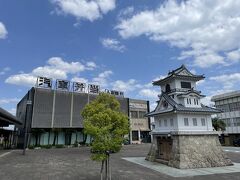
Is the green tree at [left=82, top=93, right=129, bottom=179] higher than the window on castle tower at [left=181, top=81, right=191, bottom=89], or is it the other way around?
the window on castle tower at [left=181, top=81, right=191, bottom=89]

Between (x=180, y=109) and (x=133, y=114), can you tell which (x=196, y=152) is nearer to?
(x=180, y=109)

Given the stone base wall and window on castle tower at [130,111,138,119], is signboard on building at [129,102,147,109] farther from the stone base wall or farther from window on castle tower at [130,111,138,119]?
the stone base wall

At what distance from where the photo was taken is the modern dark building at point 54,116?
50219 millimetres

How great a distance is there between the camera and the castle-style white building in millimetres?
24047

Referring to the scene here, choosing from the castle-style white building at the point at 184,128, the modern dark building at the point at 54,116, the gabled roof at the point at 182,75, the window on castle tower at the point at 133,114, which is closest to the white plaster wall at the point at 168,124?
the castle-style white building at the point at 184,128

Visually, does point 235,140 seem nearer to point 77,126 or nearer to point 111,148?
point 77,126

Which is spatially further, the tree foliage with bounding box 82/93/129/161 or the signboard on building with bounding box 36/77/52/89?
the signboard on building with bounding box 36/77/52/89

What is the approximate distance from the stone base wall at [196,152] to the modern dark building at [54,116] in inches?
1387

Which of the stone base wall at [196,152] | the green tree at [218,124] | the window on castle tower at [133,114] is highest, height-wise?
the window on castle tower at [133,114]

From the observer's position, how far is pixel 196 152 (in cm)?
2422

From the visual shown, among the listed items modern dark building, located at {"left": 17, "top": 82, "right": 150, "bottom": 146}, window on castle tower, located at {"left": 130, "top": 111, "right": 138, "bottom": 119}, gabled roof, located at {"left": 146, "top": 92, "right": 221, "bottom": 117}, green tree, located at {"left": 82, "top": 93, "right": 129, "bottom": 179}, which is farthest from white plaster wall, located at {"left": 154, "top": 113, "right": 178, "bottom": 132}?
window on castle tower, located at {"left": 130, "top": 111, "right": 138, "bottom": 119}

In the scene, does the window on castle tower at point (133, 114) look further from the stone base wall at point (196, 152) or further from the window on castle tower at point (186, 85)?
the stone base wall at point (196, 152)

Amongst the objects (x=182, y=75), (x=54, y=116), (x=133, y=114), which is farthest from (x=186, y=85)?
(x=133, y=114)

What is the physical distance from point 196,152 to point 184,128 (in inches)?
122
